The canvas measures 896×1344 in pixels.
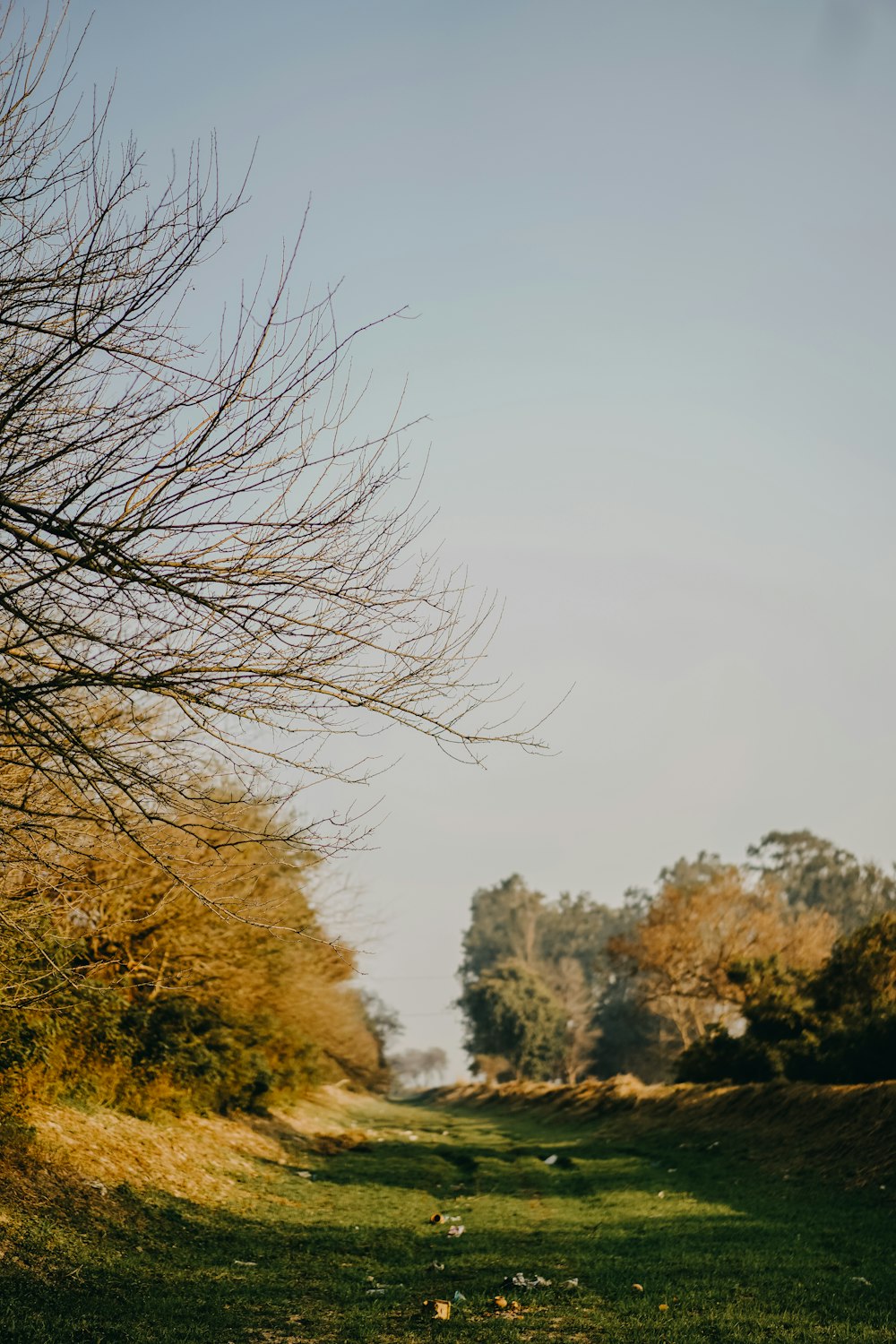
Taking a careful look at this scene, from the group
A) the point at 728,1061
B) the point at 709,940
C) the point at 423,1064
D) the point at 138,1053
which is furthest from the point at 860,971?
the point at 423,1064

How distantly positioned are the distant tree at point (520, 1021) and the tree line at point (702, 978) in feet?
0.32

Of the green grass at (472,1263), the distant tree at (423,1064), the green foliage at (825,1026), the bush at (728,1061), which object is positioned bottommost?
the distant tree at (423,1064)

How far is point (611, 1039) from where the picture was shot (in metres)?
56.0

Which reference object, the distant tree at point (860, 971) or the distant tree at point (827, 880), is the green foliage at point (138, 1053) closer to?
the distant tree at point (860, 971)

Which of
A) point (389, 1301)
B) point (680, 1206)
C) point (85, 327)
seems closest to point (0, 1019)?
point (389, 1301)

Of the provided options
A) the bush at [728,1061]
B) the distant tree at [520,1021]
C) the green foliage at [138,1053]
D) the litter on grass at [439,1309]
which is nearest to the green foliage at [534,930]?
the distant tree at [520,1021]

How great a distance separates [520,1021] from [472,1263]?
47.1m

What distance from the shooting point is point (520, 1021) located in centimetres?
5162

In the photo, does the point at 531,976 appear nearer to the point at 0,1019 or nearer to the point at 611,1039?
the point at 611,1039

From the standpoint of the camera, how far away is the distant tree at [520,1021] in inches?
2042

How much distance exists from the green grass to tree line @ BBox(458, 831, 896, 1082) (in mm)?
4192

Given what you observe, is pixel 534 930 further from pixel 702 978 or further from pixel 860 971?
pixel 860 971

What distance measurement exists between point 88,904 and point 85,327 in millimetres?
9893

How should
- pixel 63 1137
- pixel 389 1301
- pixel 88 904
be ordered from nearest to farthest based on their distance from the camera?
pixel 389 1301 → pixel 63 1137 → pixel 88 904
